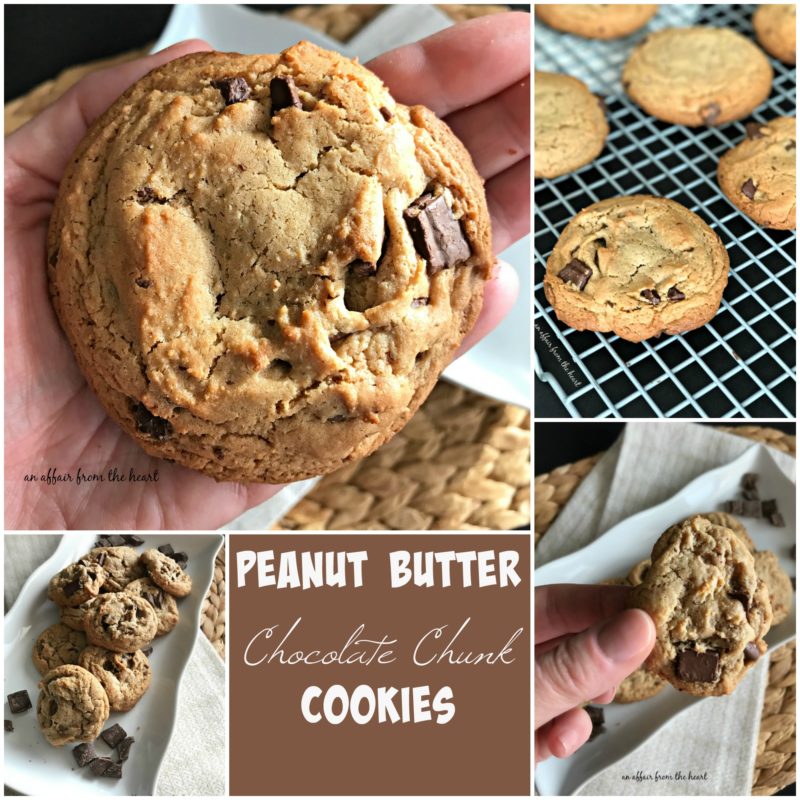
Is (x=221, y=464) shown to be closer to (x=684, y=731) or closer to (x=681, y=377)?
(x=681, y=377)

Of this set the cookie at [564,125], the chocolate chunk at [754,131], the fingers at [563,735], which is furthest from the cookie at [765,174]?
the fingers at [563,735]

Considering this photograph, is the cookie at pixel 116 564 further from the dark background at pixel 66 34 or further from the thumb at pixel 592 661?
the dark background at pixel 66 34

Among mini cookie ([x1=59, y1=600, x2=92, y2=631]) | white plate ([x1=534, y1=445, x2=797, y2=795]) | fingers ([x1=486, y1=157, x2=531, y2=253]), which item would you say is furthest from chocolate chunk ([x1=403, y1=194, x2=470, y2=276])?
mini cookie ([x1=59, y1=600, x2=92, y2=631])

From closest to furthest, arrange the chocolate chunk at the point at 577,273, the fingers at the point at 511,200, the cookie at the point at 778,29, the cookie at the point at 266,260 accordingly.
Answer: the cookie at the point at 266,260, the chocolate chunk at the point at 577,273, the fingers at the point at 511,200, the cookie at the point at 778,29

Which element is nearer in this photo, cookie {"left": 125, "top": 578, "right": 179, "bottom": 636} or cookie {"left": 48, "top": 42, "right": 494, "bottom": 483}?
cookie {"left": 48, "top": 42, "right": 494, "bottom": 483}

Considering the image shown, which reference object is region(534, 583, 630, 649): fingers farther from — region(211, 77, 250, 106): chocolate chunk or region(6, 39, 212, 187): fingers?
region(6, 39, 212, 187): fingers

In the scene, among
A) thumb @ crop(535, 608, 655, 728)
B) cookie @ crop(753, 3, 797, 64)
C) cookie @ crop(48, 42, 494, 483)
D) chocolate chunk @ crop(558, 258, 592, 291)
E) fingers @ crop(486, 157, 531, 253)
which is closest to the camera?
cookie @ crop(48, 42, 494, 483)

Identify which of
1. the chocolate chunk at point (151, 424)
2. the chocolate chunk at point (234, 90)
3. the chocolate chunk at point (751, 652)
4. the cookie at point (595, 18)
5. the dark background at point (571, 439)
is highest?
the chocolate chunk at point (234, 90)

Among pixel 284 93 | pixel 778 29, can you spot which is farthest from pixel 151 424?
pixel 778 29
